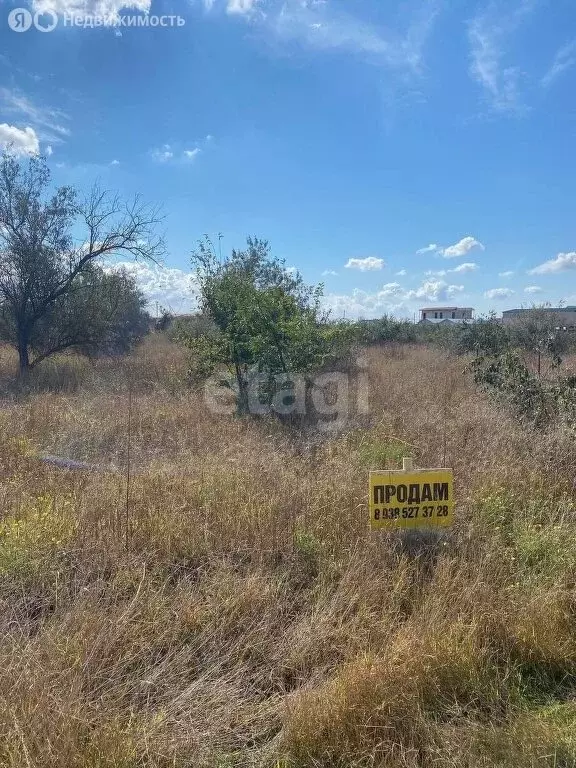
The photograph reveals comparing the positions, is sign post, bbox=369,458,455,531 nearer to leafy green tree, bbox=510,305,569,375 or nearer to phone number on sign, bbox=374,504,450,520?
phone number on sign, bbox=374,504,450,520

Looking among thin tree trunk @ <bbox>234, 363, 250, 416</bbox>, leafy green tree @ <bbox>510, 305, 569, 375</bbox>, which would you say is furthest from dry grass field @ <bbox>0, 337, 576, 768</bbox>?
leafy green tree @ <bbox>510, 305, 569, 375</bbox>

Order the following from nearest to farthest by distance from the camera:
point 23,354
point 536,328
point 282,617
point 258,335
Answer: point 282,617
point 258,335
point 23,354
point 536,328

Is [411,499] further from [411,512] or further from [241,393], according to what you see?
[241,393]

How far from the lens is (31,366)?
1052 centimetres

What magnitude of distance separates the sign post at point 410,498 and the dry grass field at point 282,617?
15cm

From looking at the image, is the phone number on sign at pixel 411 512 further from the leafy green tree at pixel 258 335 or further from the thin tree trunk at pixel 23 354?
the thin tree trunk at pixel 23 354

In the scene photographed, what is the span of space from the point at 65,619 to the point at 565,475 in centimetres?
355

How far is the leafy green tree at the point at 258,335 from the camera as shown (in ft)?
21.1

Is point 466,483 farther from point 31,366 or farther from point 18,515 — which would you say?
point 31,366

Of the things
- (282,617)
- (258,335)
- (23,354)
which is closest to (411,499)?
(282,617)

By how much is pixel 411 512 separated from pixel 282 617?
38.4 inches

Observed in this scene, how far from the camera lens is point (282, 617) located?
228 cm

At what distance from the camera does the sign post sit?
104 inches

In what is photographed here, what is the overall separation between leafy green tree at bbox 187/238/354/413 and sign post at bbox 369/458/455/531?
3.82 meters
